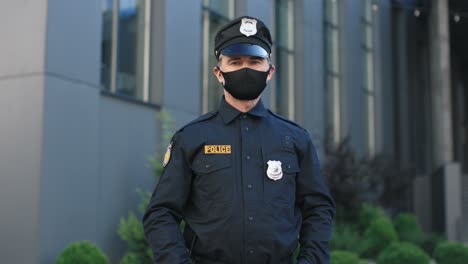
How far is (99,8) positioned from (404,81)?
17349mm

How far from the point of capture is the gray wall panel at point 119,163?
27.0 feet

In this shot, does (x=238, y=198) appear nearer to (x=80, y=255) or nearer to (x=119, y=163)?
(x=80, y=255)

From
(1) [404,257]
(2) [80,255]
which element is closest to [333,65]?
(1) [404,257]

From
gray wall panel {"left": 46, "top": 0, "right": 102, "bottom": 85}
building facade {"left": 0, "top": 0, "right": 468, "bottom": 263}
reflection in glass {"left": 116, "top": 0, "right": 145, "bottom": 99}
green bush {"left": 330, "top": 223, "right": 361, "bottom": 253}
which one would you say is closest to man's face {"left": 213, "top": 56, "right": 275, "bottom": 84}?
building facade {"left": 0, "top": 0, "right": 468, "bottom": 263}

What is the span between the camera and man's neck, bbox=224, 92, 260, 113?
2.52m

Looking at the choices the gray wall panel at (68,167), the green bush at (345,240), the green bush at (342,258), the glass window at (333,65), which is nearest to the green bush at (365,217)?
the green bush at (345,240)

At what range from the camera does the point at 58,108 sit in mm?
7293

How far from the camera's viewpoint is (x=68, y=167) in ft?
24.2

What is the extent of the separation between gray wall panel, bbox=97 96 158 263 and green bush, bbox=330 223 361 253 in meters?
4.80

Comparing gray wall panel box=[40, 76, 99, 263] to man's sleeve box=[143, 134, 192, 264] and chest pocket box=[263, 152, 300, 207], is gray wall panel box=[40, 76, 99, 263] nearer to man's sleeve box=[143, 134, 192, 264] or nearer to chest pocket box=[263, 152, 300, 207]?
man's sleeve box=[143, 134, 192, 264]

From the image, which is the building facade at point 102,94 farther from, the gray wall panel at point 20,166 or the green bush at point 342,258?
the green bush at point 342,258

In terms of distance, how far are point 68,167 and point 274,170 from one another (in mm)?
5437

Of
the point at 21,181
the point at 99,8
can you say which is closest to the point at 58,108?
the point at 21,181

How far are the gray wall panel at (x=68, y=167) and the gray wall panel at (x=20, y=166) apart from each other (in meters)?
0.10
